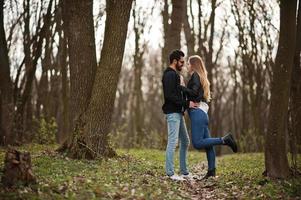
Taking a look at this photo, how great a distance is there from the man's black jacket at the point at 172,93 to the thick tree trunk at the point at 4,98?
6941 millimetres

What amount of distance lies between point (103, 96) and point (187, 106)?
2.12 metres

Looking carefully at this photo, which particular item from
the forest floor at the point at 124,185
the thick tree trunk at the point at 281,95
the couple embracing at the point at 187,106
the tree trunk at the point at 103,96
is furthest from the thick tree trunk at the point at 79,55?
the thick tree trunk at the point at 281,95

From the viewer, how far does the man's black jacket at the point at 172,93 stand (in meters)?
9.27

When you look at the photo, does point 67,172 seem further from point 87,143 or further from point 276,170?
point 276,170

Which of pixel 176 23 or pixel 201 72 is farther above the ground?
pixel 176 23

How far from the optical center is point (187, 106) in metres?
9.50

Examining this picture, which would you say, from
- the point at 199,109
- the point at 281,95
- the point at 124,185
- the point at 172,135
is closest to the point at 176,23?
the point at 199,109

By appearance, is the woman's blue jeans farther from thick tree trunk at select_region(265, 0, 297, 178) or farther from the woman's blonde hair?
thick tree trunk at select_region(265, 0, 297, 178)

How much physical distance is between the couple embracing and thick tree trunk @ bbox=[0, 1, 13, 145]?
6.89 metres

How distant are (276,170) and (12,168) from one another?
496 cm

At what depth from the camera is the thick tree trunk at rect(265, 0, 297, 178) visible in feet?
28.9

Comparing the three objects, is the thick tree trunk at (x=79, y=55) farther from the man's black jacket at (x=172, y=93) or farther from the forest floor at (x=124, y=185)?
the man's black jacket at (x=172, y=93)

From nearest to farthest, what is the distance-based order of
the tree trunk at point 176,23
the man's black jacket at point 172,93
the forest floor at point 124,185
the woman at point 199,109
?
the forest floor at point 124,185 → the man's black jacket at point 172,93 → the woman at point 199,109 → the tree trunk at point 176,23

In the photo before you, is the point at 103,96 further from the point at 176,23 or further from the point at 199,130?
the point at 176,23
